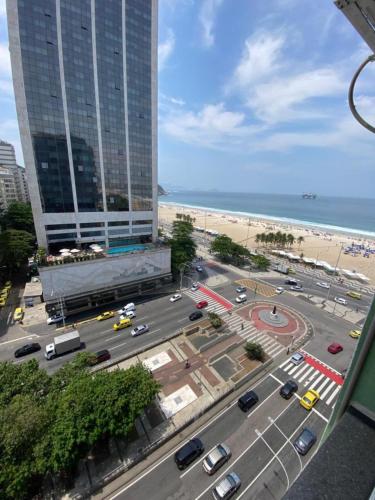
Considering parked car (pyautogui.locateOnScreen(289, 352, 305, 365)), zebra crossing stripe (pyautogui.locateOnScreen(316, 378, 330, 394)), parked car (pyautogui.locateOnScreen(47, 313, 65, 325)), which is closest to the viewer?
zebra crossing stripe (pyautogui.locateOnScreen(316, 378, 330, 394))

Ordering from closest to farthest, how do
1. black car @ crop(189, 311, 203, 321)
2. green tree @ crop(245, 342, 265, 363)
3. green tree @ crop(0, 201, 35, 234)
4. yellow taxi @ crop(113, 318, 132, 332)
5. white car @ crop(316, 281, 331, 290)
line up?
green tree @ crop(245, 342, 265, 363)
yellow taxi @ crop(113, 318, 132, 332)
black car @ crop(189, 311, 203, 321)
white car @ crop(316, 281, 331, 290)
green tree @ crop(0, 201, 35, 234)

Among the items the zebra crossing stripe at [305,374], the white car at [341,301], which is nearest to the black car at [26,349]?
the zebra crossing stripe at [305,374]

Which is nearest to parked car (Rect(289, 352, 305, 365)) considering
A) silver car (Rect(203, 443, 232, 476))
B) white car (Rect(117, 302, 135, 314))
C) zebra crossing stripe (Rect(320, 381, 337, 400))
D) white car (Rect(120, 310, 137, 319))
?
zebra crossing stripe (Rect(320, 381, 337, 400))

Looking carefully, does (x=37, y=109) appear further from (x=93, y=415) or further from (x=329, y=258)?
(x=329, y=258)

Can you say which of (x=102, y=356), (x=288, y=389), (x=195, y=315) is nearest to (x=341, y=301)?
(x=288, y=389)

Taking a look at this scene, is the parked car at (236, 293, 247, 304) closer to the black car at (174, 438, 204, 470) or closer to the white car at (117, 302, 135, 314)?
the white car at (117, 302, 135, 314)

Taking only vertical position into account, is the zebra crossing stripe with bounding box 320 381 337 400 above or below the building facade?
below

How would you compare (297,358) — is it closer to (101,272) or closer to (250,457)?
(250,457)
